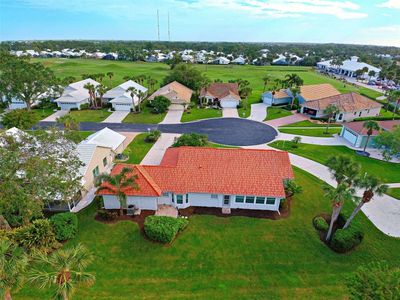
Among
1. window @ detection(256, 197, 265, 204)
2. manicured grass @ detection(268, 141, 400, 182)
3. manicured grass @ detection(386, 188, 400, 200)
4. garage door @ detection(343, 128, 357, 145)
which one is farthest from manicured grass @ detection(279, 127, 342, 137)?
window @ detection(256, 197, 265, 204)

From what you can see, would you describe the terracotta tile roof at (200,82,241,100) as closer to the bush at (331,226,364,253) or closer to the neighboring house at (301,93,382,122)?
the neighboring house at (301,93,382,122)

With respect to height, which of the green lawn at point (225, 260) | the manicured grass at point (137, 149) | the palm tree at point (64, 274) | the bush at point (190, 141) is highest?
the palm tree at point (64, 274)

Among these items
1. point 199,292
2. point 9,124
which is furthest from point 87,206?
point 9,124

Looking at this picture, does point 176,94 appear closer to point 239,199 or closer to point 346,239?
point 239,199

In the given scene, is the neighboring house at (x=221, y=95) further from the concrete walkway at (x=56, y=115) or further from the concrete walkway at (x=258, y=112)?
the concrete walkway at (x=56, y=115)

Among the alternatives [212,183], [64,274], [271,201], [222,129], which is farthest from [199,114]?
[64,274]

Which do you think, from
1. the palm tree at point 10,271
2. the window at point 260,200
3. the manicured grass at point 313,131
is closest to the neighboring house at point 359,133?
the manicured grass at point 313,131
